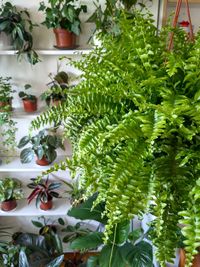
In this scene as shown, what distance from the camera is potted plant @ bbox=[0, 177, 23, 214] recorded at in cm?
198

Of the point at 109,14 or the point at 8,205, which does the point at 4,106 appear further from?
the point at 109,14

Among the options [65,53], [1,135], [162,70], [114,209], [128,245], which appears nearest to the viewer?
[114,209]

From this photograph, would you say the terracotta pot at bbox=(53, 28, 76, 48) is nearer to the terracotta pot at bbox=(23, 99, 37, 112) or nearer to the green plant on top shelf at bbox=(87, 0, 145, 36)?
the green plant on top shelf at bbox=(87, 0, 145, 36)

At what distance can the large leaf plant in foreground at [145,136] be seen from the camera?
587 millimetres

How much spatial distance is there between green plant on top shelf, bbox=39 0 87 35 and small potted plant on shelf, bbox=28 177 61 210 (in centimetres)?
112

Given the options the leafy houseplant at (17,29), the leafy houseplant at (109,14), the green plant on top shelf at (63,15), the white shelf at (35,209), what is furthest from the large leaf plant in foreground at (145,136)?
the white shelf at (35,209)

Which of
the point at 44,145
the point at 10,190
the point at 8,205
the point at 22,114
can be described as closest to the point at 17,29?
the point at 22,114

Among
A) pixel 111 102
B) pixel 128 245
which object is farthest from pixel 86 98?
pixel 128 245

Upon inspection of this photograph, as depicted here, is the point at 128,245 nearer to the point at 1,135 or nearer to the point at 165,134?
the point at 165,134

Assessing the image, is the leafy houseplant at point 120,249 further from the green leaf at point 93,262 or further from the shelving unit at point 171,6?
the shelving unit at point 171,6

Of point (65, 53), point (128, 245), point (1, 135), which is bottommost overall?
point (128, 245)

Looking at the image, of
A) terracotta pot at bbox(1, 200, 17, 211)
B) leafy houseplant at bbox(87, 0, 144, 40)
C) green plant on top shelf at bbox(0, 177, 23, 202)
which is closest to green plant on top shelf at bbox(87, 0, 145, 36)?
leafy houseplant at bbox(87, 0, 144, 40)

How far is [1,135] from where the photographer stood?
80.9 inches

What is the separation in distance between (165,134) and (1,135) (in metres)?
1.69
